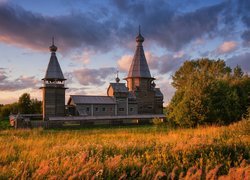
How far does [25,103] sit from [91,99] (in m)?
19.7

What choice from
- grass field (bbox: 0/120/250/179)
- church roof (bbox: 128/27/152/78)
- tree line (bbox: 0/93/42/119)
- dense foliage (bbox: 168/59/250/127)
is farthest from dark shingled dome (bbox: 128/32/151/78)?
A: grass field (bbox: 0/120/250/179)

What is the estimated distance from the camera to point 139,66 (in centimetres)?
4672

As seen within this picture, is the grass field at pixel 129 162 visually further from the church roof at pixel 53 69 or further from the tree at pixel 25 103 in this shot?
the tree at pixel 25 103

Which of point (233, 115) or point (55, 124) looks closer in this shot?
point (233, 115)

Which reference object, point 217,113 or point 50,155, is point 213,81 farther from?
point 50,155

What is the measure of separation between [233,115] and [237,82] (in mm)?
6926

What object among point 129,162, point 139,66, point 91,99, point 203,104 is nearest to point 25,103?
point 91,99

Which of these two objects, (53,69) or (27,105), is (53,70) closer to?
(53,69)

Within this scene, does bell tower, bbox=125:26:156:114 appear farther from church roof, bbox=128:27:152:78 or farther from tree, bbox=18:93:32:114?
tree, bbox=18:93:32:114

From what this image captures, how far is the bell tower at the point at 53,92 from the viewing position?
4047 cm

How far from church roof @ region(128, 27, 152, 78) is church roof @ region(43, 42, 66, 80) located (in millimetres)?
11600

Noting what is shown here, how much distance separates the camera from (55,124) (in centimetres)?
3534

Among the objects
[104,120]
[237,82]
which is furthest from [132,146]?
[104,120]

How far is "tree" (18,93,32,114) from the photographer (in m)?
56.7
